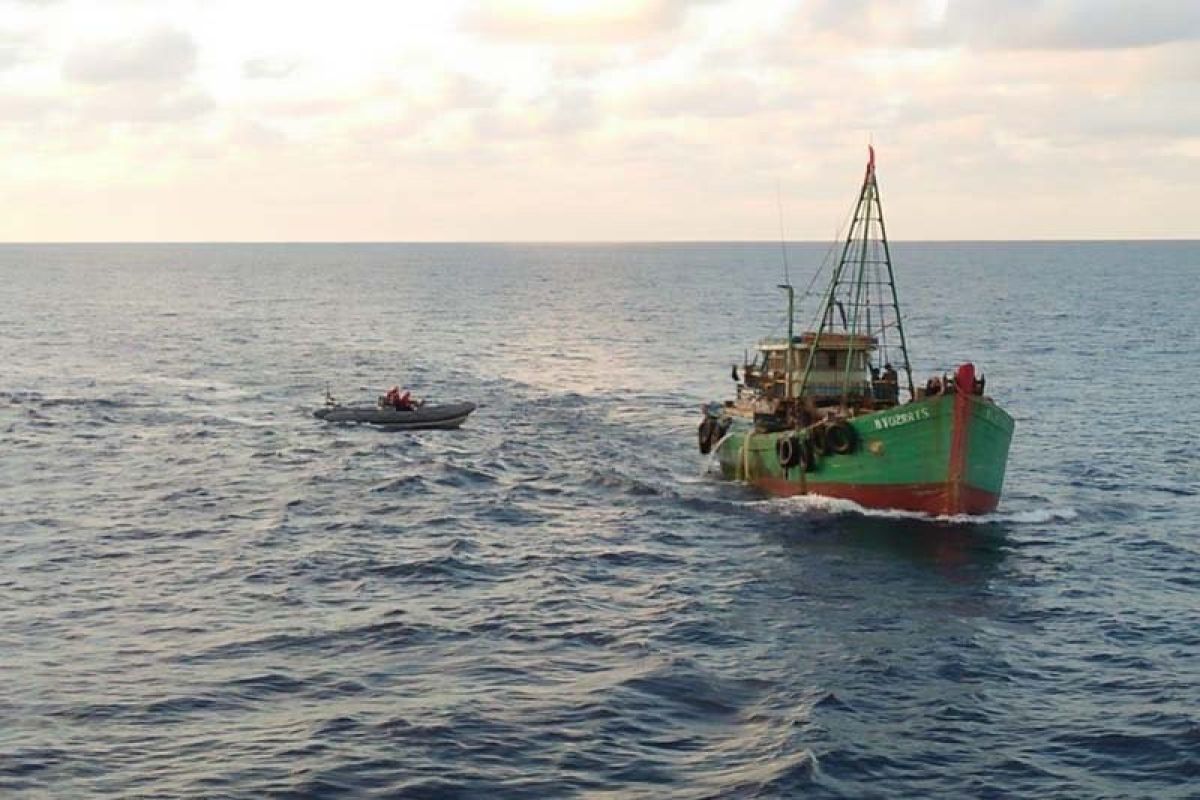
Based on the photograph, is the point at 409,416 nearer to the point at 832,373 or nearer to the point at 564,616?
the point at 832,373

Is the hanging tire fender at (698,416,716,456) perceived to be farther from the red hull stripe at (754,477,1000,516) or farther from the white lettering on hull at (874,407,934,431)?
the white lettering on hull at (874,407,934,431)

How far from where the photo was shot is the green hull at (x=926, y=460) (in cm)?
4975

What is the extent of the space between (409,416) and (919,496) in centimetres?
3166

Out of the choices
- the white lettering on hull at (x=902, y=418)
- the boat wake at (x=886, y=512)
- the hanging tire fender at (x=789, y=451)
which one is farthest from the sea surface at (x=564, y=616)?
the white lettering on hull at (x=902, y=418)

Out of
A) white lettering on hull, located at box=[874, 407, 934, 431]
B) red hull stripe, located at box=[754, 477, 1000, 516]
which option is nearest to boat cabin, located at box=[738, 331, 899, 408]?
red hull stripe, located at box=[754, 477, 1000, 516]

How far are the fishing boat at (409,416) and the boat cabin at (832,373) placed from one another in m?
20.3

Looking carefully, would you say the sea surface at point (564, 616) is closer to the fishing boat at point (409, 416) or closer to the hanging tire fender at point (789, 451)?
the fishing boat at point (409, 416)

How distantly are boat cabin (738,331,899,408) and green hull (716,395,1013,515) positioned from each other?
4.54 meters

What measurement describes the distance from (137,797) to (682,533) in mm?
26967

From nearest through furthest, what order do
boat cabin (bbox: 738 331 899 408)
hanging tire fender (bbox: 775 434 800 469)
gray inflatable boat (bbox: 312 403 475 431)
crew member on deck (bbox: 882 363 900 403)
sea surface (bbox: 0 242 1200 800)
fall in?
sea surface (bbox: 0 242 1200 800), hanging tire fender (bbox: 775 434 800 469), boat cabin (bbox: 738 331 899 408), crew member on deck (bbox: 882 363 900 403), gray inflatable boat (bbox: 312 403 475 431)

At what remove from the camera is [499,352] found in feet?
400

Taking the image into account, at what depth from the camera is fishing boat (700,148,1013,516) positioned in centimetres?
5000

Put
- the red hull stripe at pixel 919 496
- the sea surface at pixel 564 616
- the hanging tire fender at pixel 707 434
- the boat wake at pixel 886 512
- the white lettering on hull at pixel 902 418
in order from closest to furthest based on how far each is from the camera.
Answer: the sea surface at pixel 564 616
the white lettering on hull at pixel 902 418
the red hull stripe at pixel 919 496
the boat wake at pixel 886 512
the hanging tire fender at pixel 707 434

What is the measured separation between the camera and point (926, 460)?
50.6 metres
